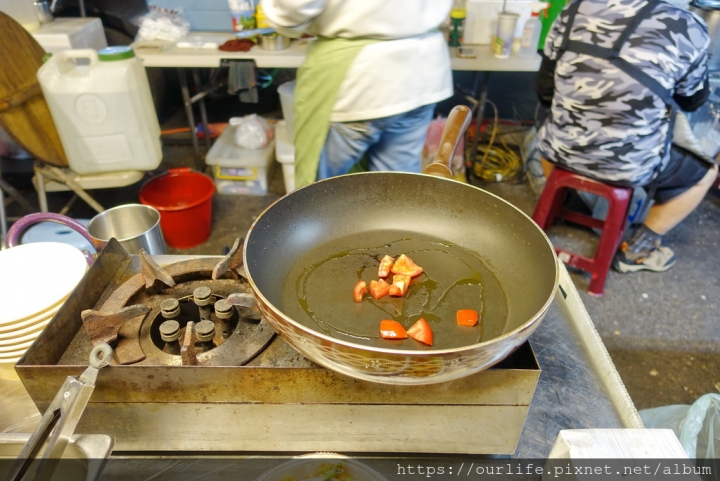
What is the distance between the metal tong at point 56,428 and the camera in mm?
683

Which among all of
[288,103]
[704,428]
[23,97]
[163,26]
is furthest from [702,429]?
[163,26]

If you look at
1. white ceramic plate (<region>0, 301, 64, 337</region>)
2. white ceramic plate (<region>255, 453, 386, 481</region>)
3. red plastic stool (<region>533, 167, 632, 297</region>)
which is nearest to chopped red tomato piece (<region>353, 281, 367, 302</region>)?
white ceramic plate (<region>255, 453, 386, 481</region>)

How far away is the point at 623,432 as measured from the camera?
910 millimetres

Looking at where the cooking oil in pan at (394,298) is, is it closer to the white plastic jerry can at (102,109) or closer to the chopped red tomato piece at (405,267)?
the chopped red tomato piece at (405,267)

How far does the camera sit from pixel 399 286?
1.06 meters

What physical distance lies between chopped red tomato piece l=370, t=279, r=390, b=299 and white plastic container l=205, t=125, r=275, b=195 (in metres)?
2.53

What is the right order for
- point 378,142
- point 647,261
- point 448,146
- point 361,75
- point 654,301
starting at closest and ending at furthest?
point 448,146
point 361,75
point 378,142
point 654,301
point 647,261

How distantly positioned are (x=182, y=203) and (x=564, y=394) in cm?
274

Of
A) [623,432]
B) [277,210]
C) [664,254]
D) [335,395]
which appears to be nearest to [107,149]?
[277,210]

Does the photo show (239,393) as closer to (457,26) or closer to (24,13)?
(457,26)

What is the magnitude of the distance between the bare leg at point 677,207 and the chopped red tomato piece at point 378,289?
2429mm

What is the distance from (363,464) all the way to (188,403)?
380 mm

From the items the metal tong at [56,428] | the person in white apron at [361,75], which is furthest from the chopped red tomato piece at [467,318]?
the person in white apron at [361,75]

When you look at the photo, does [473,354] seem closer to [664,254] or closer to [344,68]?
[344,68]
